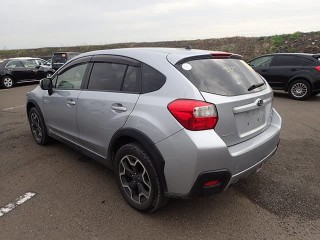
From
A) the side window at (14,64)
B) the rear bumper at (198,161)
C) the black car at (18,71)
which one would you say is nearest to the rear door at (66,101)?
the rear bumper at (198,161)

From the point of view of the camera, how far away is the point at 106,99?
346 centimetres

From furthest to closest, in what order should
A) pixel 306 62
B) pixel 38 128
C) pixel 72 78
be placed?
pixel 306 62
pixel 38 128
pixel 72 78

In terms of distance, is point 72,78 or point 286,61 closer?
point 72,78

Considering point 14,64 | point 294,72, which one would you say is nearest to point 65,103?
point 294,72

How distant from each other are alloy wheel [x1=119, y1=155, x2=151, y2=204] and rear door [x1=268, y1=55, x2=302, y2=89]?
8.41 m

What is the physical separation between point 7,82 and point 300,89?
13305 millimetres

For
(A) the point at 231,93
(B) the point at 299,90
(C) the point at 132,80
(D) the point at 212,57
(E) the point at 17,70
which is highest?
(D) the point at 212,57

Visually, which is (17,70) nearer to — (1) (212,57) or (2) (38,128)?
(2) (38,128)

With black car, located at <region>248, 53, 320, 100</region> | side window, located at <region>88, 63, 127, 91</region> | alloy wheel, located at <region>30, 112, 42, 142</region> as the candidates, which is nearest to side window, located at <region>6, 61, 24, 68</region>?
alloy wheel, located at <region>30, 112, 42, 142</region>

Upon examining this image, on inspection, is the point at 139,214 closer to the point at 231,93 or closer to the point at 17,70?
the point at 231,93

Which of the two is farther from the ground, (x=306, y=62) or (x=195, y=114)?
(x=195, y=114)

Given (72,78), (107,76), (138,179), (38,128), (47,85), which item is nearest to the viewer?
(138,179)

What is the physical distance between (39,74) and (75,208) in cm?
1498

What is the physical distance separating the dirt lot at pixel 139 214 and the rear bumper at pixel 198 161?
1.53 feet
